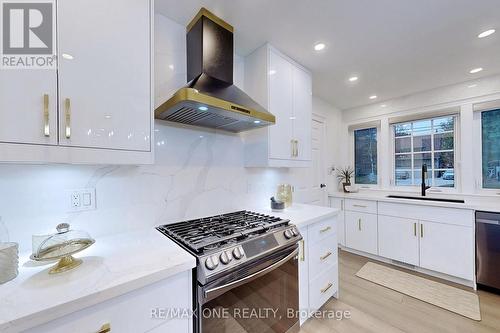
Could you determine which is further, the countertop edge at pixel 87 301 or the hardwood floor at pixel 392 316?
the hardwood floor at pixel 392 316

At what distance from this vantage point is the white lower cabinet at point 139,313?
66 cm

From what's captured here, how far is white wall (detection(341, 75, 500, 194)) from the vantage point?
8.12 feet

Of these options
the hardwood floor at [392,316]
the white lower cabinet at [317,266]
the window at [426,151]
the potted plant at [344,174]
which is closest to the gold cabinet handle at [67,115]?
the white lower cabinet at [317,266]

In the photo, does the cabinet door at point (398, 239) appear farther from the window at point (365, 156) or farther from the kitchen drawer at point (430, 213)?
the window at point (365, 156)

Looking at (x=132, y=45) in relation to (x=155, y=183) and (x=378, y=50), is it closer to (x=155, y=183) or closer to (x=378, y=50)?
(x=155, y=183)

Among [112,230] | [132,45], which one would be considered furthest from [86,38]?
[112,230]

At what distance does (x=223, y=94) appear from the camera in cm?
131

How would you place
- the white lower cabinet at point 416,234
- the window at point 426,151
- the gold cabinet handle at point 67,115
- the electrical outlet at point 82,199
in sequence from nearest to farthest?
the gold cabinet handle at point 67,115, the electrical outlet at point 82,199, the white lower cabinet at point 416,234, the window at point 426,151

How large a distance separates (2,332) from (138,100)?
3.10ft

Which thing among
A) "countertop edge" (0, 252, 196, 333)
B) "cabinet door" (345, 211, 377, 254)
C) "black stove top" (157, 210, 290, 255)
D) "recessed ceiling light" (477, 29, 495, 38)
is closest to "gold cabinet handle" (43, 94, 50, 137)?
"countertop edge" (0, 252, 196, 333)

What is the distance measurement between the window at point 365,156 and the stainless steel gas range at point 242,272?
2.72 meters

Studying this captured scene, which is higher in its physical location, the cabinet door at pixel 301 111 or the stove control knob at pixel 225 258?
the cabinet door at pixel 301 111

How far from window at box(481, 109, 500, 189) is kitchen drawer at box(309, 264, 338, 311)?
234cm

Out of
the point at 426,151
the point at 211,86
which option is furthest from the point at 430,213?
the point at 211,86
